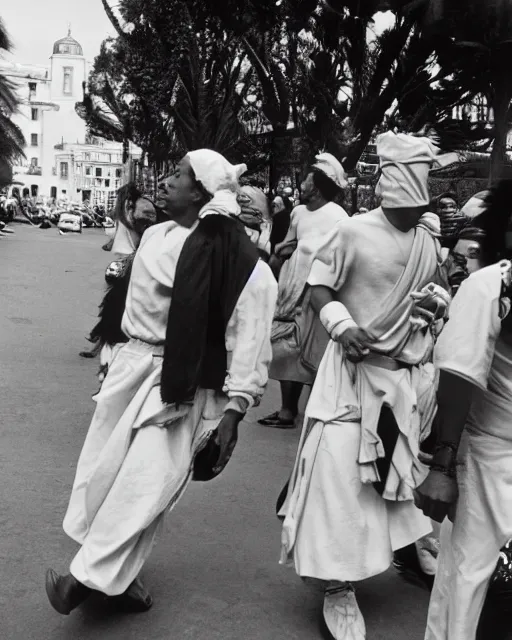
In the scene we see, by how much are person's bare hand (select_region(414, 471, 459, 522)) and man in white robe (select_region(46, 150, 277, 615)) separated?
110 centimetres

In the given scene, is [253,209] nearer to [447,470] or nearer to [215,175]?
[215,175]

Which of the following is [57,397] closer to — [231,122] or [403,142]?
[403,142]

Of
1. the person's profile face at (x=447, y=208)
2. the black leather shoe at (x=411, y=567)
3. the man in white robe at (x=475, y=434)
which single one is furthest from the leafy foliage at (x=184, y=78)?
the man in white robe at (x=475, y=434)

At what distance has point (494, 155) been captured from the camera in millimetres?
15945

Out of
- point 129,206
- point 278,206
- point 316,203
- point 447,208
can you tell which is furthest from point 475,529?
point 278,206

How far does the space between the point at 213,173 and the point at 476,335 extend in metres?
1.60

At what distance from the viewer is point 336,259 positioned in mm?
4098

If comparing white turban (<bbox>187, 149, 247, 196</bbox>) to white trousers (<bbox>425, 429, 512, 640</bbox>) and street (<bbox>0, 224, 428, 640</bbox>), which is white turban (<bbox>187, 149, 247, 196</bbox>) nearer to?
white trousers (<bbox>425, 429, 512, 640</bbox>)

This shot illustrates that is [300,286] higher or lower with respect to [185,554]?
higher

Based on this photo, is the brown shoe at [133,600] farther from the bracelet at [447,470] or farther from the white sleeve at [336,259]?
the bracelet at [447,470]

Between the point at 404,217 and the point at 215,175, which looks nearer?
the point at 215,175

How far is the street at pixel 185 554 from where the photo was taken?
3.96m

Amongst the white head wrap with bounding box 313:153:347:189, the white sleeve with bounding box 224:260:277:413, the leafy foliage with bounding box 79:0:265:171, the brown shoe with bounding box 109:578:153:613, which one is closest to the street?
the brown shoe with bounding box 109:578:153:613

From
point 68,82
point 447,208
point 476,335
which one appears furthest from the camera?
point 68,82
